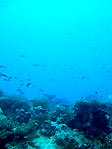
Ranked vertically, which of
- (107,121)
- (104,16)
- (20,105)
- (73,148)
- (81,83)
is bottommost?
(73,148)

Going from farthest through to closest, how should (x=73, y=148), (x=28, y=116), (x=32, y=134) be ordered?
(x=28, y=116)
(x=32, y=134)
(x=73, y=148)

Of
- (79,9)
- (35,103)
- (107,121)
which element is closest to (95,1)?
(79,9)

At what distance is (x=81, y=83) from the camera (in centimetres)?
11362

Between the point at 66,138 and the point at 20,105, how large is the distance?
6087mm

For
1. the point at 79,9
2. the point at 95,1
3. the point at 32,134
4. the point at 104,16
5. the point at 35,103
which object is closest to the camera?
the point at 32,134

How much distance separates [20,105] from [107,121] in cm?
627

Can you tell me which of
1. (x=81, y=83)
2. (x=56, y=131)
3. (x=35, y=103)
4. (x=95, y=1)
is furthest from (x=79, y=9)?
(x=56, y=131)

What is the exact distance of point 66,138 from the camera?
8203 mm

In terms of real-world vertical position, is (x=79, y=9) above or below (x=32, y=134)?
above

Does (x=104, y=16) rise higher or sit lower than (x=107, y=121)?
higher

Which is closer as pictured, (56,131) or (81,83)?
(56,131)

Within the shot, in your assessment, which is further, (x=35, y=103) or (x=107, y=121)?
(x=35, y=103)

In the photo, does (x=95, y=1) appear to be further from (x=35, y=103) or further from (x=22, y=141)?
(x=22, y=141)

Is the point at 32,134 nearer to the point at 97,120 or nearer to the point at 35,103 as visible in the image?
the point at 97,120
